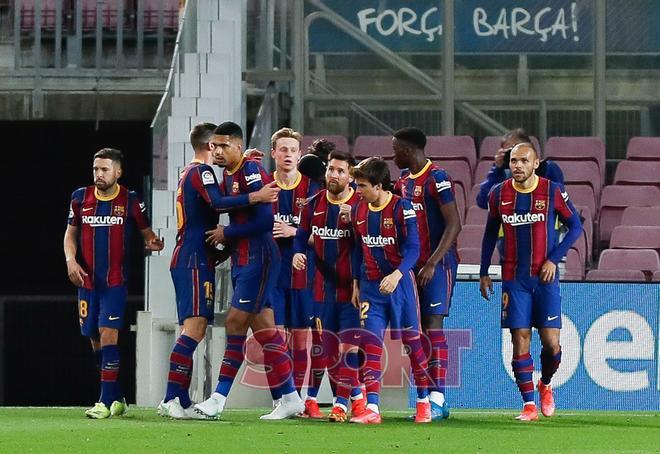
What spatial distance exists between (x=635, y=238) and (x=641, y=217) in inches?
19.0

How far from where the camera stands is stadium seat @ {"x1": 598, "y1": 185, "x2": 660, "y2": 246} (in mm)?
16656

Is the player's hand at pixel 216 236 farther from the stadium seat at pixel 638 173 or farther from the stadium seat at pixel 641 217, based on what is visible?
the stadium seat at pixel 638 173

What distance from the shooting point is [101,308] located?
1116 centimetres

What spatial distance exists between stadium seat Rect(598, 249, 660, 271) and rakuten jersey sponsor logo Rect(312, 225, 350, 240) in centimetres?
489

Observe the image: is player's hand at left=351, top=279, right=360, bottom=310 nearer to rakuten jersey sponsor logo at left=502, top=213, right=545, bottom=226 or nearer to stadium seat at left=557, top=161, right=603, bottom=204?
rakuten jersey sponsor logo at left=502, top=213, right=545, bottom=226

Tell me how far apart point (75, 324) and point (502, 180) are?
1077 cm

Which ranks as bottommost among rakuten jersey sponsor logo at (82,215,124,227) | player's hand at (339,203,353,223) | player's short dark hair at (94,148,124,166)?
rakuten jersey sponsor logo at (82,215,124,227)

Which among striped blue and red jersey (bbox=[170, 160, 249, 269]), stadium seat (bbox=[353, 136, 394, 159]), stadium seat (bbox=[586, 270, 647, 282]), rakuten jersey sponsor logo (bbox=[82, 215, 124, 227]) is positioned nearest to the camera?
striped blue and red jersey (bbox=[170, 160, 249, 269])

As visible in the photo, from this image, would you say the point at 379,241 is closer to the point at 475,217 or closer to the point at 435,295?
the point at 435,295

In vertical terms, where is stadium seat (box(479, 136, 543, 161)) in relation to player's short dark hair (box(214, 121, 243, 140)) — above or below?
above

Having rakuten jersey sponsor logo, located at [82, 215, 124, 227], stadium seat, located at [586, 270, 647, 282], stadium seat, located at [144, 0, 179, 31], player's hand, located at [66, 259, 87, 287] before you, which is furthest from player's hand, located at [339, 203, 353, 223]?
stadium seat, located at [144, 0, 179, 31]

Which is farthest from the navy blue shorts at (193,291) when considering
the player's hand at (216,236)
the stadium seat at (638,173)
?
the stadium seat at (638,173)

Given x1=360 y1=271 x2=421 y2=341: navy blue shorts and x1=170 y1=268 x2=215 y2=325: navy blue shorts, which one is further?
x1=170 y1=268 x2=215 y2=325: navy blue shorts

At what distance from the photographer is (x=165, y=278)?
537 inches
